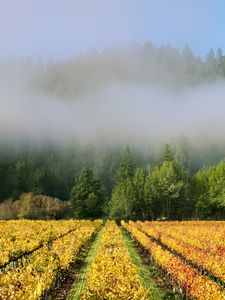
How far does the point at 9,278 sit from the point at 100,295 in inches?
173

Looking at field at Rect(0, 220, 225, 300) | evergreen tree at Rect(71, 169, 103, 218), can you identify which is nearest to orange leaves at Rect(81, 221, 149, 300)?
field at Rect(0, 220, 225, 300)

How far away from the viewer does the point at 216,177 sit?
9938cm

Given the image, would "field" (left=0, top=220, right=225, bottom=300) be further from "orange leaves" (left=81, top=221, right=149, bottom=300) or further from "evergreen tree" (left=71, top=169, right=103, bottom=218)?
"evergreen tree" (left=71, top=169, right=103, bottom=218)

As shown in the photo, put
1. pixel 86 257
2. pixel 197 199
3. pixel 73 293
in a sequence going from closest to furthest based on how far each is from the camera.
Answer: pixel 73 293 → pixel 86 257 → pixel 197 199

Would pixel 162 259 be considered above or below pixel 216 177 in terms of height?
below

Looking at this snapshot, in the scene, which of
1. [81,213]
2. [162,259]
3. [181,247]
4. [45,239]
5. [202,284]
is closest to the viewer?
[202,284]

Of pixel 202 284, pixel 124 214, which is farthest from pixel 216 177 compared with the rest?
pixel 202 284

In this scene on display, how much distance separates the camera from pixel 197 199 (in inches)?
3903

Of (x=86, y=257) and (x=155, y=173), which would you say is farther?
(x=155, y=173)

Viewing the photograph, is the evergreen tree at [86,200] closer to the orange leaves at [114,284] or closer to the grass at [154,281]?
the grass at [154,281]

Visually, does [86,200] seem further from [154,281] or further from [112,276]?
[112,276]

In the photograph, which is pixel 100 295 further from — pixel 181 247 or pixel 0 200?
pixel 0 200

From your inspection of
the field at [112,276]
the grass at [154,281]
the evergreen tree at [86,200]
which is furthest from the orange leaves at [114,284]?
the evergreen tree at [86,200]

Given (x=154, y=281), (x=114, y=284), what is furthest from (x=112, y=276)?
(x=154, y=281)
